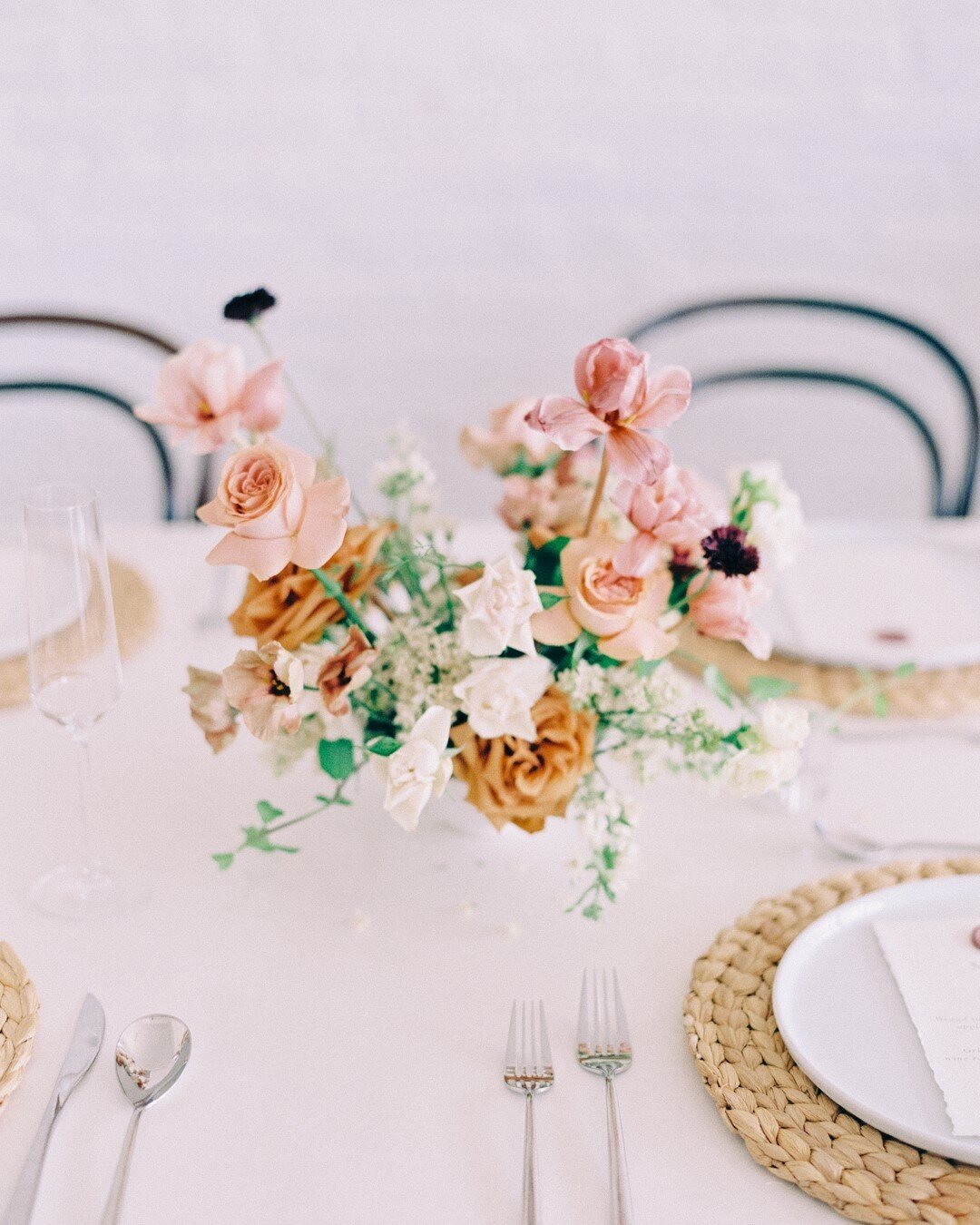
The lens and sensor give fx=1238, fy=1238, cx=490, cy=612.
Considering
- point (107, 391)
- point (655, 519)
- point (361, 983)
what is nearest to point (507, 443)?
point (655, 519)

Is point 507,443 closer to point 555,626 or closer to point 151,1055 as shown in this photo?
point 555,626

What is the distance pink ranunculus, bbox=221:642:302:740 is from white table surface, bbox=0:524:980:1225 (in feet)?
0.59

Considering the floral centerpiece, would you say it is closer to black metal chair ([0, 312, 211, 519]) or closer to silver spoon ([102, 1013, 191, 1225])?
silver spoon ([102, 1013, 191, 1225])

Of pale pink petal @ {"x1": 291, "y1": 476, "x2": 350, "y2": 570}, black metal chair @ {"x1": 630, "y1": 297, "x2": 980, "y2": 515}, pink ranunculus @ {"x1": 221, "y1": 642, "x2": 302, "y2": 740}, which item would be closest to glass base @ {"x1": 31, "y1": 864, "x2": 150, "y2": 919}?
pink ranunculus @ {"x1": 221, "y1": 642, "x2": 302, "y2": 740}

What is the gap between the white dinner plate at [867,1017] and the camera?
0.67 metres

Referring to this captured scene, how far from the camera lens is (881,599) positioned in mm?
1318

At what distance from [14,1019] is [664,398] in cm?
55

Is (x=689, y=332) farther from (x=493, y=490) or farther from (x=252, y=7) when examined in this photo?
(x=252, y=7)

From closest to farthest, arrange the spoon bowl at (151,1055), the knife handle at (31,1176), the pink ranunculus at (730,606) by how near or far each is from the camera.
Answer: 1. the knife handle at (31,1176)
2. the spoon bowl at (151,1055)
3. the pink ranunculus at (730,606)

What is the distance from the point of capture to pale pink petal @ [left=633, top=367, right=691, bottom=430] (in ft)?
2.42

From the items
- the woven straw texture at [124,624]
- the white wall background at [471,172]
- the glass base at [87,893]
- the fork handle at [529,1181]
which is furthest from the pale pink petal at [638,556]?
the white wall background at [471,172]

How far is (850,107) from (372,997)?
207 centimetres

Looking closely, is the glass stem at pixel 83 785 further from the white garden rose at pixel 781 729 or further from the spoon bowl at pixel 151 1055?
the white garden rose at pixel 781 729

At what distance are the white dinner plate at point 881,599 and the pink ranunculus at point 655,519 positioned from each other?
400 millimetres
